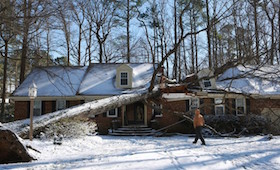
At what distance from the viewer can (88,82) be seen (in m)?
18.0

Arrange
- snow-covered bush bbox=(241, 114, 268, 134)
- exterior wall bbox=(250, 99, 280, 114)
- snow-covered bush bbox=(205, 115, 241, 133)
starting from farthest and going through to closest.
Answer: exterior wall bbox=(250, 99, 280, 114), snow-covered bush bbox=(205, 115, 241, 133), snow-covered bush bbox=(241, 114, 268, 134)

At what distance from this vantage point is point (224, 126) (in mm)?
14797

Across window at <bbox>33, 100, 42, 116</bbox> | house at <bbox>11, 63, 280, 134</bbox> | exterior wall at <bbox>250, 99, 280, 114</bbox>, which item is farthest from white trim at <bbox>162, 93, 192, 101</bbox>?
window at <bbox>33, 100, 42, 116</bbox>

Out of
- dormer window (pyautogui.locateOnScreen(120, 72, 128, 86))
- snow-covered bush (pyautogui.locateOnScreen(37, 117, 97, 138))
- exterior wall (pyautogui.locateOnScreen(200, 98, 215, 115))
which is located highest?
dormer window (pyautogui.locateOnScreen(120, 72, 128, 86))

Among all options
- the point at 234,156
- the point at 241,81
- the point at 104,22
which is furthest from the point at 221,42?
the point at 234,156

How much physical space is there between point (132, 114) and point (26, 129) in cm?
1083

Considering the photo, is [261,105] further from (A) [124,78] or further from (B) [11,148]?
(B) [11,148]

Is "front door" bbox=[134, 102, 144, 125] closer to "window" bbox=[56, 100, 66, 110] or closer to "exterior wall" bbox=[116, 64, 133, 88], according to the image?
"exterior wall" bbox=[116, 64, 133, 88]

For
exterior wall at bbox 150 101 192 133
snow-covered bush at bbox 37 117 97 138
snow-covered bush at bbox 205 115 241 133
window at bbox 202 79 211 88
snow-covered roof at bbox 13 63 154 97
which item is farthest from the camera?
window at bbox 202 79 211 88

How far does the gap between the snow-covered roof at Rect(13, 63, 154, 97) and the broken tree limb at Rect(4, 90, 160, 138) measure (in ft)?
9.33

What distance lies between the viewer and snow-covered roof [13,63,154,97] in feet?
55.7

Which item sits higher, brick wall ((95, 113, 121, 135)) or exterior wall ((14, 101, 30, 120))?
exterior wall ((14, 101, 30, 120))

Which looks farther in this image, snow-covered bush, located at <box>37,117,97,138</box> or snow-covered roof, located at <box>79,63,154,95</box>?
snow-covered roof, located at <box>79,63,154,95</box>

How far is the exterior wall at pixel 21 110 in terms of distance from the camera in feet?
55.9
